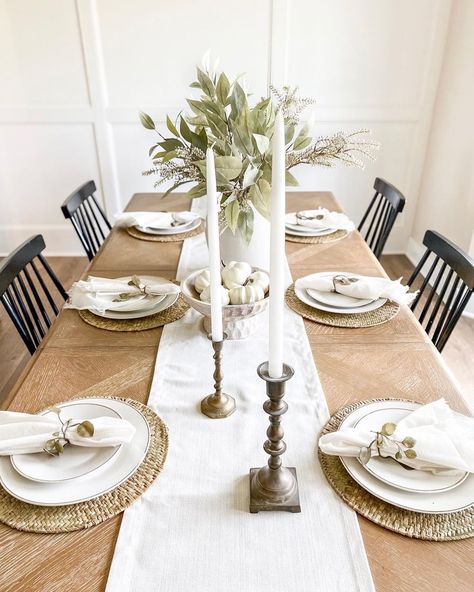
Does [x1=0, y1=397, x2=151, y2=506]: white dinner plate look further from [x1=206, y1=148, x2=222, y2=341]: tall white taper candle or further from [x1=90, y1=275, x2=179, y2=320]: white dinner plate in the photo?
[x1=90, y1=275, x2=179, y2=320]: white dinner plate

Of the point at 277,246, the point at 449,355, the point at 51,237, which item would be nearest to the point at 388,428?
the point at 277,246

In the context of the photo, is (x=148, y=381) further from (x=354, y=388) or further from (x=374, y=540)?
(x=374, y=540)

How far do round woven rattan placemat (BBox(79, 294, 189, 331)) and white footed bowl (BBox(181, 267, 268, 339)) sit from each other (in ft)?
0.31

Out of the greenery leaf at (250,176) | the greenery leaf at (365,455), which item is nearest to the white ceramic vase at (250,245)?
the greenery leaf at (250,176)

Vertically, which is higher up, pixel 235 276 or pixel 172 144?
pixel 172 144

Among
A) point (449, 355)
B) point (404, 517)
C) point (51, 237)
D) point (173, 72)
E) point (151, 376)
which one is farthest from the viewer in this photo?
point (51, 237)

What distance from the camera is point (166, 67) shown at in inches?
118

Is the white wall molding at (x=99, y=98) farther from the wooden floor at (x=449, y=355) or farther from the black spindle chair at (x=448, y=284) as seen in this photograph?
the black spindle chair at (x=448, y=284)

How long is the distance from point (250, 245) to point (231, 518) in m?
0.79

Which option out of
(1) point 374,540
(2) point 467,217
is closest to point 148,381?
(1) point 374,540

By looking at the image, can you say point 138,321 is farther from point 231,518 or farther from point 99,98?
point 99,98

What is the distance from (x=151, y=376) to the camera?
1.05m

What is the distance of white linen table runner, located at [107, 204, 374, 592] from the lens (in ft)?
2.13

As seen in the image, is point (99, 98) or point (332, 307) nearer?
point (332, 307)
